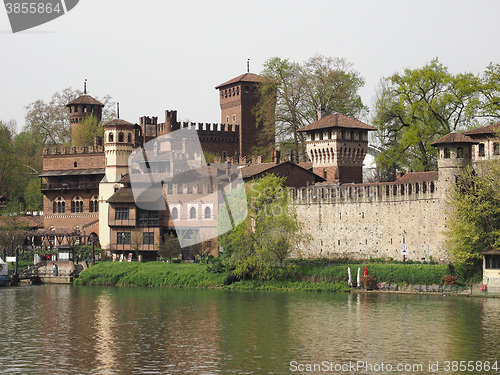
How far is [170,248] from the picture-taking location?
5762 cm

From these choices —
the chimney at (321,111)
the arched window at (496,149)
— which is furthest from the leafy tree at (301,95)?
the arched window at (496,149)

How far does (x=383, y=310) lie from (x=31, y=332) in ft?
45.4

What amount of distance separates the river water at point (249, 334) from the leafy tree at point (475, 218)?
3.09 m

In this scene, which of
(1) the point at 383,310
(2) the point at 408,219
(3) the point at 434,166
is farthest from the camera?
(3) the point at 434,166

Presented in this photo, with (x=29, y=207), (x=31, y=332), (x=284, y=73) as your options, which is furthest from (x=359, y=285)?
(x=29, y=207)

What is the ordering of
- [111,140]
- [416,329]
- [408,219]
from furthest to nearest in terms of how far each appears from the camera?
[111,140] → [408,219] → [416,329]

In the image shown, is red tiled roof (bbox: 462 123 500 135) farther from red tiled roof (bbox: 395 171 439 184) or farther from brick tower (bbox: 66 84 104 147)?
brick tower (bbox: 66 84 104 147)

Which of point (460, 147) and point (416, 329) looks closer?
point (416, 329)

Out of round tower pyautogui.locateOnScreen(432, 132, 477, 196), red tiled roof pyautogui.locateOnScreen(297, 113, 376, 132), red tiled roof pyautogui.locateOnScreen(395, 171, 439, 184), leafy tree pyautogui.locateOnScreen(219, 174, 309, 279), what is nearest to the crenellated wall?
red tiled roof pyautogui.locateOnScreen(297, 113, 376, 132)

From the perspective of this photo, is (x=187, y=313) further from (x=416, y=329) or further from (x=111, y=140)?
(x=111, y=140)

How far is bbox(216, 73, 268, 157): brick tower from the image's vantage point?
8038cm

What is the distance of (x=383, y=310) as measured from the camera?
120ft

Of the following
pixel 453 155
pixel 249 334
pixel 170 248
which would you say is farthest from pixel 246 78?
pixel 249 334

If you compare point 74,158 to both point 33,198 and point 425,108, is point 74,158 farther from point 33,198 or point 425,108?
point 425,108
